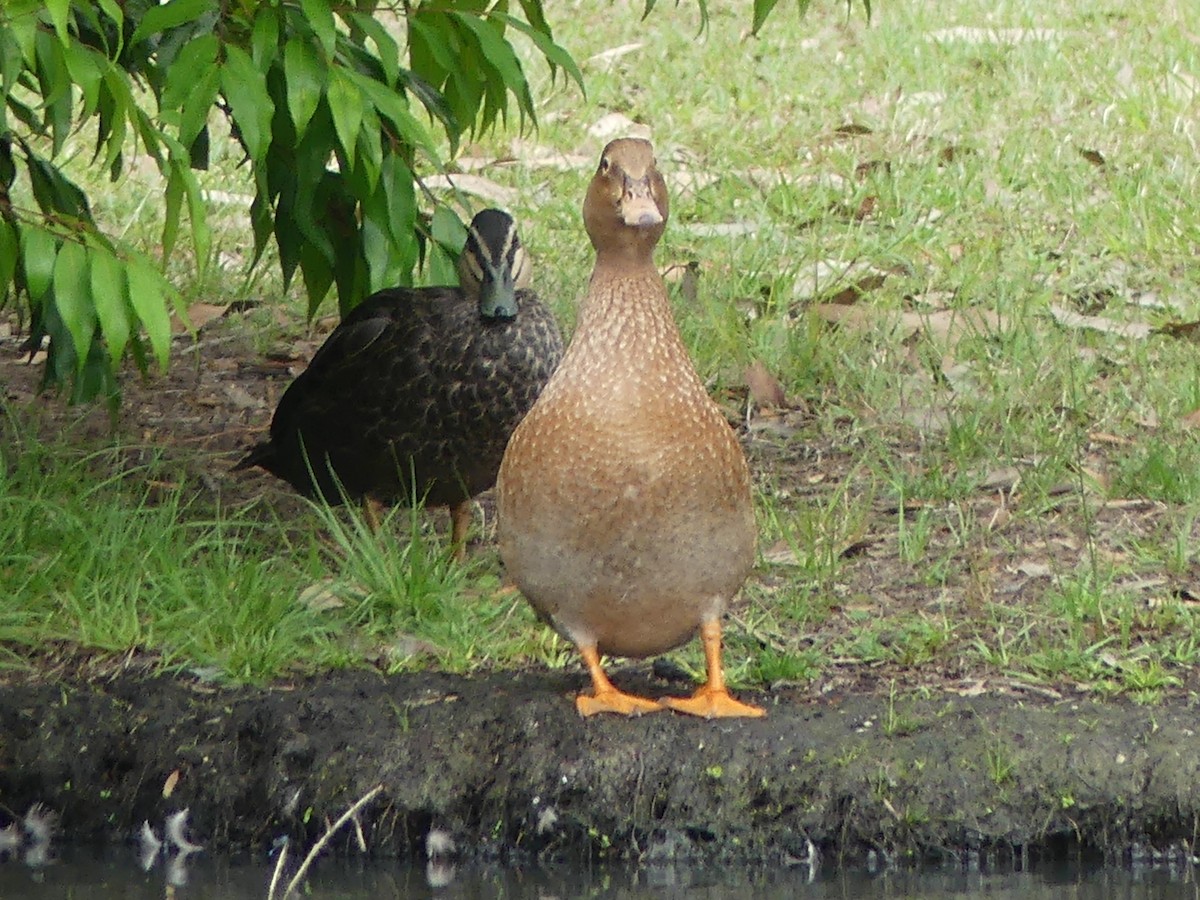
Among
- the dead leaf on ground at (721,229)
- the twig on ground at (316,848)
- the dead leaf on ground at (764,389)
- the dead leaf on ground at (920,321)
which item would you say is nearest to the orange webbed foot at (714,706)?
the twig on ground at (316,848)

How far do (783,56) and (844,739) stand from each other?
516cm

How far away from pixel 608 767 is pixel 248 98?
1.44m

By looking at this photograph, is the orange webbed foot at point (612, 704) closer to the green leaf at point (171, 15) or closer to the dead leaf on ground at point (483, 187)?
the green leaf at point (171, 15)

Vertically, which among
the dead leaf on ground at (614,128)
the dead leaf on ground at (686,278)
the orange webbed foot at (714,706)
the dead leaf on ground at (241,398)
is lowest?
the orange webbed foot at (714,706)

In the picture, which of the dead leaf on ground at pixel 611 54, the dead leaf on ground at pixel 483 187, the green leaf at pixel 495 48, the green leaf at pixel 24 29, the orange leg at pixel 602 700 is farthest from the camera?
the dead leaf on ground at pixel 611 54

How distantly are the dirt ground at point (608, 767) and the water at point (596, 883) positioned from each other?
0.06 meters

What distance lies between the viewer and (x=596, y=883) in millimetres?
3762

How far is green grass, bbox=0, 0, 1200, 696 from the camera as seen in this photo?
4559 mm

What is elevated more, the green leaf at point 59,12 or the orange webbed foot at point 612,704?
the green leaf at point 59,12

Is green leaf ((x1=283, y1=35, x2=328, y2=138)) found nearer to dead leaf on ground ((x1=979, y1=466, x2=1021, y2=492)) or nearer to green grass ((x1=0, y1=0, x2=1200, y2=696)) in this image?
green grass ((x1=0, y1=0, x2=1200, y2=696))

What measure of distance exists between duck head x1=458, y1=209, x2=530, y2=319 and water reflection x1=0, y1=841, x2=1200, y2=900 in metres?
1.73

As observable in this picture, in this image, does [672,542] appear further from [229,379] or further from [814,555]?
[229,379]

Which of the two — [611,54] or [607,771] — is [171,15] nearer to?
[607,771]

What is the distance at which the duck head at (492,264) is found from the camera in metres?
5.17
